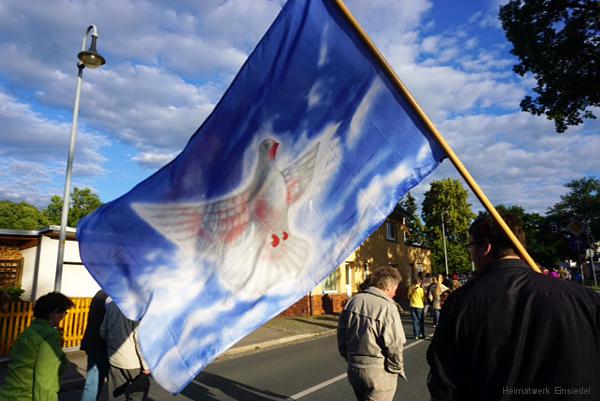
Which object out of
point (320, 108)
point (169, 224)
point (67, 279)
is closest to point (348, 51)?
point (320, 108)

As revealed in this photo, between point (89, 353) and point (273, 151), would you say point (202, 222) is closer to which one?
point (273, 151)

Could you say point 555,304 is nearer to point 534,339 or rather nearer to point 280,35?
point 534,339

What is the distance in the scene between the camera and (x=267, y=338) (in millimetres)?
12953

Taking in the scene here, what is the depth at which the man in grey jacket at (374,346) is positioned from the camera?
3.84m

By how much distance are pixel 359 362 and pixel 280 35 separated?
2843 millimetres

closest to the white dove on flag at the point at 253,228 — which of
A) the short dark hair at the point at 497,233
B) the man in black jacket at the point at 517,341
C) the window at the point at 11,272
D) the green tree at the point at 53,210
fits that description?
the short dark hair at the point at 497,233

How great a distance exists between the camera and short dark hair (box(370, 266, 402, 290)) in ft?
13.9

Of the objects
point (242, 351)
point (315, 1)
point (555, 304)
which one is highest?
point (315, 1)

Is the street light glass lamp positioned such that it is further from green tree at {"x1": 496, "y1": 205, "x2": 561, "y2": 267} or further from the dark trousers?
green tree at {"x1": 496, "y1": 205, "x2": 561, "y2": 267}

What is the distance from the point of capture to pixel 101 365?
493cm

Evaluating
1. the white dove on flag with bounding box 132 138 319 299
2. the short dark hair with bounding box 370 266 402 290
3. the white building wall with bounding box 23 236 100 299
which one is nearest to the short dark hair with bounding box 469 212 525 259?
the white dove on flag with bounding box 132 138 319 299

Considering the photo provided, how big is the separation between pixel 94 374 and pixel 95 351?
0.26 meters

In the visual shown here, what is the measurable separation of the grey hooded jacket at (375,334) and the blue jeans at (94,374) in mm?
2787

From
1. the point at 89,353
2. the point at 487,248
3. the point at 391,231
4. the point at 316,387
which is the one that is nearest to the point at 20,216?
the point at 391,231
